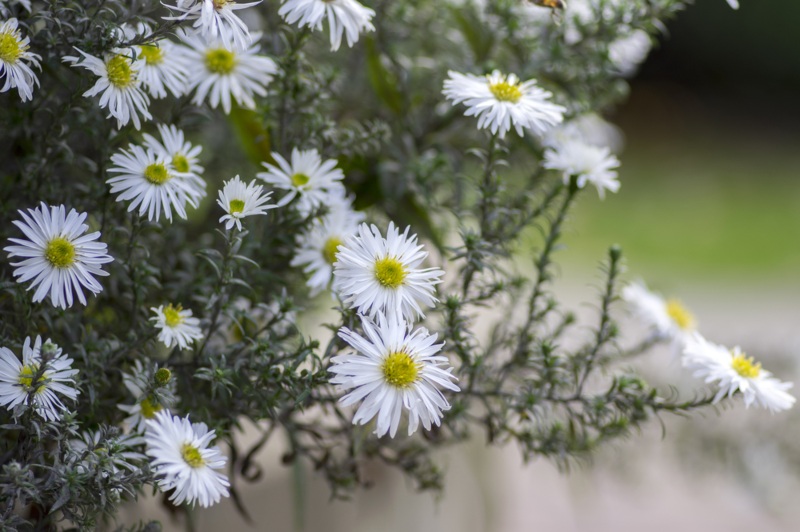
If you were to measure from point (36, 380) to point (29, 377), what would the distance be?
0.01 meters

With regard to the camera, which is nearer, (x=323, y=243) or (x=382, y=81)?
(x=323, y=243)

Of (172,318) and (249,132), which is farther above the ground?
(249,132)

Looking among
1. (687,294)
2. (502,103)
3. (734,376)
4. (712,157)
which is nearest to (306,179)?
(502,103)

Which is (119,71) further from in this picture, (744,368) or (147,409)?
(744,368)

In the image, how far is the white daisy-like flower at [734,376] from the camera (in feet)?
1.36

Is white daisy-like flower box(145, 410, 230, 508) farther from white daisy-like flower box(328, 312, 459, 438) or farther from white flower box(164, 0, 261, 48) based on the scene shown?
white flower box(164, 0, 261, 48)

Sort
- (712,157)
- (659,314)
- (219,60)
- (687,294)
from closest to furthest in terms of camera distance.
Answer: (219,60), (659,314), (687,294), (712,157)

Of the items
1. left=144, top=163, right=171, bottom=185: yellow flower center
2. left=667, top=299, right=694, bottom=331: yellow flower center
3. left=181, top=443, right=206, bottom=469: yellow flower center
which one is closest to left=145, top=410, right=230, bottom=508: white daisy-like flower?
left=181, top=443, right=206, bottom=469: yellow flower center

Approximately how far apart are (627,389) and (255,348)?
7.7 inches

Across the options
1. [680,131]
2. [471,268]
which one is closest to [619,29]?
[471,268]

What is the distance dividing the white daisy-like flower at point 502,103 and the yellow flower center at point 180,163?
0.13m

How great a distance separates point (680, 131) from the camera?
2572 mm

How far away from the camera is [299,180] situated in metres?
0.41

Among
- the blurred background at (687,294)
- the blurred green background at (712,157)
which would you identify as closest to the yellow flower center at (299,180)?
the blurred background at (687,294)
